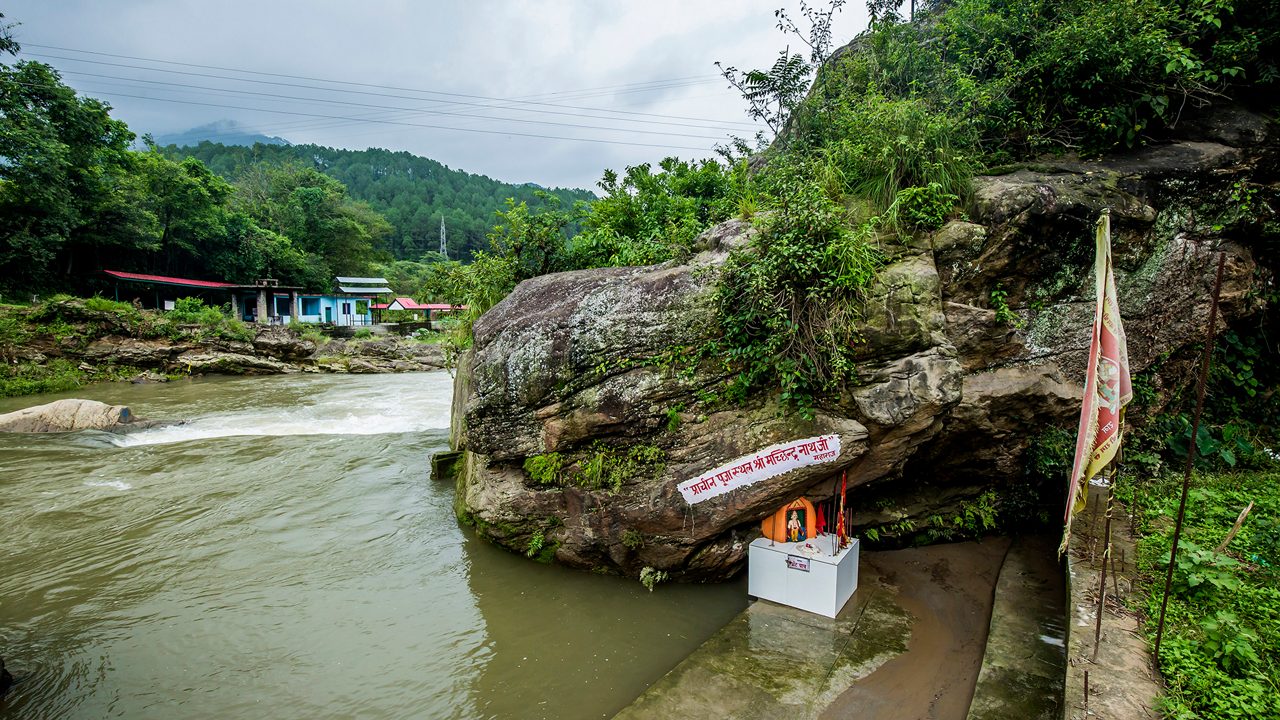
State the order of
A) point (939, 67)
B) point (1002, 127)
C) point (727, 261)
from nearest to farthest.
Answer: point (727, 261)
point (1002, 127)
point (939, 67)

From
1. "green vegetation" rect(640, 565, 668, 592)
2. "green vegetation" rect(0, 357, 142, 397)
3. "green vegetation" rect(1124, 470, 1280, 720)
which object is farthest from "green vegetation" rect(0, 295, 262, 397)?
"green vegetation" rect(1124, 470, 1280, 720)

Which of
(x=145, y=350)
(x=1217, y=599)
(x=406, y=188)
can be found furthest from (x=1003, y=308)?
(x=406, y=188)

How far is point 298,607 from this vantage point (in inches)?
227

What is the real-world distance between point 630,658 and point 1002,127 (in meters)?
7.82

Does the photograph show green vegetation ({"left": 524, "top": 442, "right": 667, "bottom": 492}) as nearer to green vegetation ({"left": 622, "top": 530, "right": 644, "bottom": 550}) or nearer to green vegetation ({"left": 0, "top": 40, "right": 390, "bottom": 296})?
green vegetation ({"left": 622, "top": 530, "right": 644, "bottom": 550})

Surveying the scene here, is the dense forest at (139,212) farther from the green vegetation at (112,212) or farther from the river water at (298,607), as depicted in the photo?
the river water at (298,607)

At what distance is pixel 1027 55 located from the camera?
7.49 meters

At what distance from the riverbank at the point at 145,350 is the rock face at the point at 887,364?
896 inches

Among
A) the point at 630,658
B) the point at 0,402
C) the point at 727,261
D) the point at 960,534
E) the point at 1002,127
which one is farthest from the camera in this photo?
the point at 0,402

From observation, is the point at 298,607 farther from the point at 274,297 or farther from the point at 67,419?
the point at 274,297

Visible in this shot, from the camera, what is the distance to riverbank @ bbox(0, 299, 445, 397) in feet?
64.0

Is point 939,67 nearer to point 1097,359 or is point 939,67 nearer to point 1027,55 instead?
point 1027,55

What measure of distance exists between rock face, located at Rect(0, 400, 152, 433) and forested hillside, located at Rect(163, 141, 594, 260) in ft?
148

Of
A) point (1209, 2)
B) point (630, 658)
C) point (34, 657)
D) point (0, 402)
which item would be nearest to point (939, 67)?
point (1209, 2)
